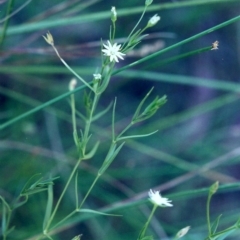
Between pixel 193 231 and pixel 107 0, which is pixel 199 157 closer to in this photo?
pixel 193 231

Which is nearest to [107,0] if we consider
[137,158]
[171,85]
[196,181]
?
[171,85]

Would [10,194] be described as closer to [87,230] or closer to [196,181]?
[87,230]

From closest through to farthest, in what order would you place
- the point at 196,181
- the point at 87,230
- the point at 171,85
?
1. the point at 87,230
2. the point at 196,181
3. the point at 171,85

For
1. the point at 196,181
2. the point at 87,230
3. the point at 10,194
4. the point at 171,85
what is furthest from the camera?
the point at 171,85

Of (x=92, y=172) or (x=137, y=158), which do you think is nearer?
(x=92, y=172)

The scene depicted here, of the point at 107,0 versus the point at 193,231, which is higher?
the point at 107,0

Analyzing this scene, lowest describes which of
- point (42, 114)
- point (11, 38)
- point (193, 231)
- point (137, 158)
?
point (193, 231)
